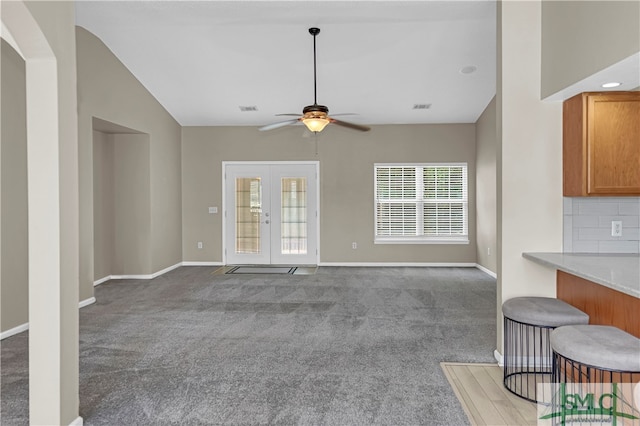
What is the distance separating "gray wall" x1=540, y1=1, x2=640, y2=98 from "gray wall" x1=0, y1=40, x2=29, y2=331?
4.54m

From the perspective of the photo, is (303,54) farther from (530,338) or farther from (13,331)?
(13,331)

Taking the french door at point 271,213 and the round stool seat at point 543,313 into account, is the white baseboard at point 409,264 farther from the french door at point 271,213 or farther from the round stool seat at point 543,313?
the round stool seat at point 543,313

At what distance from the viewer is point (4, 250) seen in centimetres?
341

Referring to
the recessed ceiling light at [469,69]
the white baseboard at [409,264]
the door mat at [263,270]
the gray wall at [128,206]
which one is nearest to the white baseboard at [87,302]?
the gray wall at [128,206]

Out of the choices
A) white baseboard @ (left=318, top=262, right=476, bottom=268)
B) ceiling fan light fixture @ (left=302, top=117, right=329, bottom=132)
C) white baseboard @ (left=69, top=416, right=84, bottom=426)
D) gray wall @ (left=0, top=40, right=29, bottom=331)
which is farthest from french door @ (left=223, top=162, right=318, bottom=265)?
white baseboard @ (left=69, top=416, right=84, bottom=426)

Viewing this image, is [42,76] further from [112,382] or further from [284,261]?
[284,261]

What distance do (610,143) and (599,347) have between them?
149 centimetres

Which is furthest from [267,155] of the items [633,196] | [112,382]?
[633,196]

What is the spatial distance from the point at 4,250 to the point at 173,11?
108 inches

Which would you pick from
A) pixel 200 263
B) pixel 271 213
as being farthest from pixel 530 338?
pixel 200 263

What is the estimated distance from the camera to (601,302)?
225cm

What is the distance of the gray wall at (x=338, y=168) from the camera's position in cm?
698

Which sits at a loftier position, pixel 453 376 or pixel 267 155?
pixel 267 155

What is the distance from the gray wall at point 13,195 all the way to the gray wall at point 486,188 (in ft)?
19.6
